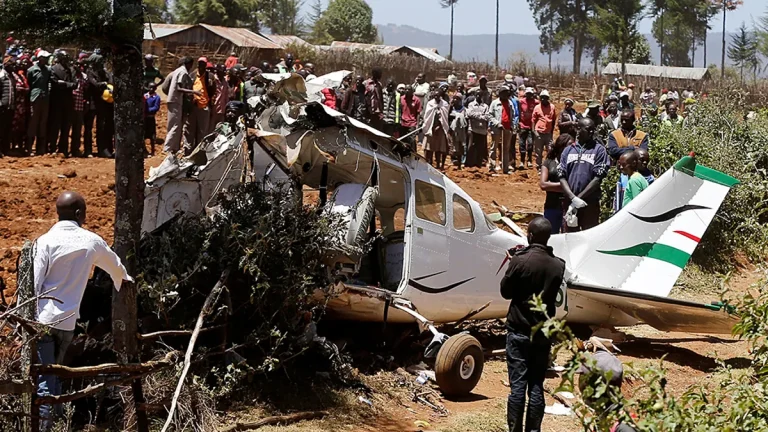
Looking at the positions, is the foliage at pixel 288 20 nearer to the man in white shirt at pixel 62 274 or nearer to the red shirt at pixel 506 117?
the red shirt at pixel 506 117

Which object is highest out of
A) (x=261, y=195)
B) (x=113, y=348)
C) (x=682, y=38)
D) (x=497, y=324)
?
(x=682, y=38)

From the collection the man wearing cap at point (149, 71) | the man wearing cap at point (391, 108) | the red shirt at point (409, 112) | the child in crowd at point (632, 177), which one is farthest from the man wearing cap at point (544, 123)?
the child in crowd at point (632, 177)

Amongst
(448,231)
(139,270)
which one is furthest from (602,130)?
(139,270)

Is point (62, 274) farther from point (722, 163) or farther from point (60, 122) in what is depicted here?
point (60, 122)

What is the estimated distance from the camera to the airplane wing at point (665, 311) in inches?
419

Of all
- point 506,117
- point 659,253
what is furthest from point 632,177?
point 506,117

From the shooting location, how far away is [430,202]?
1005cm

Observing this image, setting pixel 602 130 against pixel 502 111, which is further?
pixel 502 111

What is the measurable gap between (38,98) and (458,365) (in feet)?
42.9

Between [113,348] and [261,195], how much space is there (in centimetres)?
197

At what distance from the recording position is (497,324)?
40.8 feet

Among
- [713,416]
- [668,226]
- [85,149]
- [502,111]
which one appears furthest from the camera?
[502,111]

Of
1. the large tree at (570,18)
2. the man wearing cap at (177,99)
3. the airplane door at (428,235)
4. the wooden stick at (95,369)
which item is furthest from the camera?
the large tree at (570,18)

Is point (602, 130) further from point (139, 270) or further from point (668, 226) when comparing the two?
point (139, 270)
